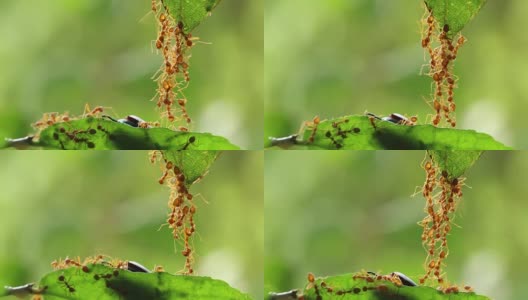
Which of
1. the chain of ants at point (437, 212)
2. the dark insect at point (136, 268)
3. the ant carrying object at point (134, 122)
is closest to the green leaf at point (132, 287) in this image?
the dark insect at point (136, 268)

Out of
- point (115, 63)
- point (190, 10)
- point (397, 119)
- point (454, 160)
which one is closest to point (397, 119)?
point (397, 119)

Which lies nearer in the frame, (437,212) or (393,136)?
(393,136)

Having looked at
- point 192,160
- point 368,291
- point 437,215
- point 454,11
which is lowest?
point 368,291

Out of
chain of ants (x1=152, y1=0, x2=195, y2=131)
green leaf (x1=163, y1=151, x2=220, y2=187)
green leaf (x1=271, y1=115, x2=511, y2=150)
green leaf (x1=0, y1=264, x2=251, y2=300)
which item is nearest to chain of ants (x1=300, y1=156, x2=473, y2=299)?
green leaf (x1=271, y1=115, x2=511, y2=150)

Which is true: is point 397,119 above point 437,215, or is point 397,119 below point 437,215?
above

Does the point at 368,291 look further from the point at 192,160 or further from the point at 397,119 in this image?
the point at 192,160

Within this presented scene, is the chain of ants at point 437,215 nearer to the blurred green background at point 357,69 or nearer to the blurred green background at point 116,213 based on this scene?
the blurred green background at point 357,69

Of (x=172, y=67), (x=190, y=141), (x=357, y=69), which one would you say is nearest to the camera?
(x=190, y=141)

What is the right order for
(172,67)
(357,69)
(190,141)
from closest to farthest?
(190,141) → (172,67) → (357,69)
